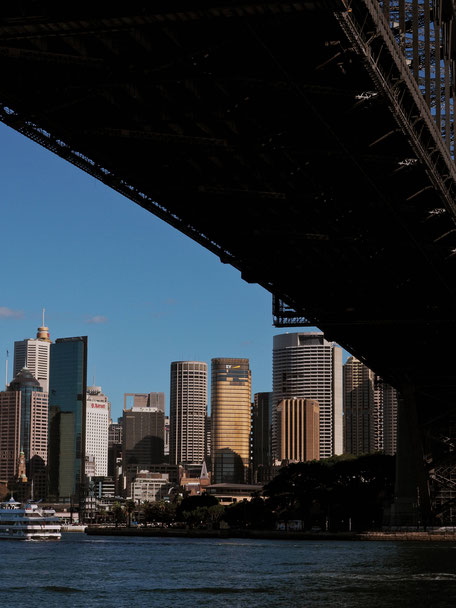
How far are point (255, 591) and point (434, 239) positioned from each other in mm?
13947

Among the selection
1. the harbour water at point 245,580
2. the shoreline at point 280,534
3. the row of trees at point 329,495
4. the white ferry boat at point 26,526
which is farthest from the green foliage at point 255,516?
the harbour water at point 245,580

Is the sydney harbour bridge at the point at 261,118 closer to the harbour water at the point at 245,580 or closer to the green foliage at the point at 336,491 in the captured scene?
the harbour water at the point at 245,580

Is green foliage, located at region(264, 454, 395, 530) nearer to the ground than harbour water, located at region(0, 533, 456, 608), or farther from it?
farther from it

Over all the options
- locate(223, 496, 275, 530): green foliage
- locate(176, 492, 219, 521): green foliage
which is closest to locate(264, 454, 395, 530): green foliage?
locate(223, 496, 275, 530): green foliage

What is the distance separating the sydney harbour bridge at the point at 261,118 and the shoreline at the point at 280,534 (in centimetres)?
3415

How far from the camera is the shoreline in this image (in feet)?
258

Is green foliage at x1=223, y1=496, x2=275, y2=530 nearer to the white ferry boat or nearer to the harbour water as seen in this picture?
the white ferry boat

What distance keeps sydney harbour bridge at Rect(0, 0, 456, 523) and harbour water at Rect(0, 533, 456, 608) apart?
464 inches

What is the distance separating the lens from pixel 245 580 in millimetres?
48000

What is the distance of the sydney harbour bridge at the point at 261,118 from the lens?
2228 cm

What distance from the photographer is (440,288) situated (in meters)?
50.8

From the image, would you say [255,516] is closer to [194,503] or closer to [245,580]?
[194,503]

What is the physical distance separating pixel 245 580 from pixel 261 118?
25210 millimetres

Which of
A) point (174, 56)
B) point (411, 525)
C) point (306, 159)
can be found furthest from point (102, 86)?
point (411, 525)
